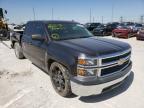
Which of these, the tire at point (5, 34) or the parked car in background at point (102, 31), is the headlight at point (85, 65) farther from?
the parked car in background at point (102, 31)

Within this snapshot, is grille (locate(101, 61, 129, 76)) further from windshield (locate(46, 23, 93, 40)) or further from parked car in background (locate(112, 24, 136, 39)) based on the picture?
parked car in background (locate(112, 24, 136, 39))

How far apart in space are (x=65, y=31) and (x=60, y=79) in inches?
59.5

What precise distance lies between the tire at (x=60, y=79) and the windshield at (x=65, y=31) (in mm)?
856

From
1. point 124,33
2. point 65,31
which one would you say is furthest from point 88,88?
point 124,33

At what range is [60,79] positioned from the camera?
4180 mm

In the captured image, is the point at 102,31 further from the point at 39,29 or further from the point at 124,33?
the point at 39,29

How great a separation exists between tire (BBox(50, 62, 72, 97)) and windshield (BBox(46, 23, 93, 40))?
0.86m

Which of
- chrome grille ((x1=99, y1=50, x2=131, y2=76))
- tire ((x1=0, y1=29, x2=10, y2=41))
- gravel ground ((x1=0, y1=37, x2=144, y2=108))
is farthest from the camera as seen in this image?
tire ((x1=0, y1=29, x2=10, y2=41))

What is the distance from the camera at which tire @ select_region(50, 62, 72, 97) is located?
3.83 meters

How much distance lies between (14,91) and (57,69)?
1.39 m

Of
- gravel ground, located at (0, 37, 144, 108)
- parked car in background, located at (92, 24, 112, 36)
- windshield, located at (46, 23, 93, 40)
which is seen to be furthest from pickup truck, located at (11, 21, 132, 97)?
parked car in background, located at (92, 24, 112, 36)

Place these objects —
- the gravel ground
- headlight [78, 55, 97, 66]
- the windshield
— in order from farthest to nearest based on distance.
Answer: the windshield
the gravel ground
headlight [78, 55, 97, 66]

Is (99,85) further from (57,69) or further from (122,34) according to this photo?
(122,34)

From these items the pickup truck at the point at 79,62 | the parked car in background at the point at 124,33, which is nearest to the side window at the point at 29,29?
the pickup truck at the point at 79,62
